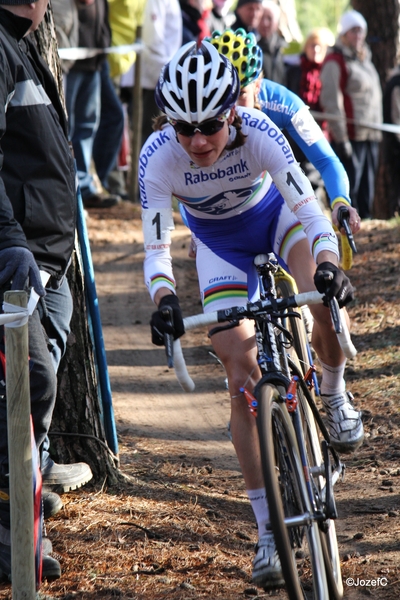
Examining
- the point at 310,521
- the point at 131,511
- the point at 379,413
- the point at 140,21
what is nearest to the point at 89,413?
the point at 131,511

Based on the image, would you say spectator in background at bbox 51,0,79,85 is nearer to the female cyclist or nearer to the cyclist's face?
the female cyclist

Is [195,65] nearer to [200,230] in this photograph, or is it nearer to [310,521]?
[200,230]

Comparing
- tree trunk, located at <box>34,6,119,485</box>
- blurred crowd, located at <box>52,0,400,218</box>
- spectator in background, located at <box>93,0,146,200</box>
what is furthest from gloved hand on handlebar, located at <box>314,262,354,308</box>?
spectator in background, located at <box>93,0,146,200</box>

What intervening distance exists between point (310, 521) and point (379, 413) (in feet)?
9.64

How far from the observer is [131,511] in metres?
4.35

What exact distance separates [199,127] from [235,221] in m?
0.84

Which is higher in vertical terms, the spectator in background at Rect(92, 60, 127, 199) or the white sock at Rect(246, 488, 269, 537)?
the spectator in background at Rect(92, 60, 127, 199)

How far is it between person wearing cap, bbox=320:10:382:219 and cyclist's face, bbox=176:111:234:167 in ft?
24.2

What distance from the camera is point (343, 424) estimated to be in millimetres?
4672

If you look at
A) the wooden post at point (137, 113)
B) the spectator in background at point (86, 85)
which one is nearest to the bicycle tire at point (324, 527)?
the spectator in background at point (86, 85)

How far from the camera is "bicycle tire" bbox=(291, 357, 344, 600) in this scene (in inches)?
129

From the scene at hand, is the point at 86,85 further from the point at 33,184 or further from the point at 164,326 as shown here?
the point at 164,326

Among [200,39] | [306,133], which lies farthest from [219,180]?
[200,39]

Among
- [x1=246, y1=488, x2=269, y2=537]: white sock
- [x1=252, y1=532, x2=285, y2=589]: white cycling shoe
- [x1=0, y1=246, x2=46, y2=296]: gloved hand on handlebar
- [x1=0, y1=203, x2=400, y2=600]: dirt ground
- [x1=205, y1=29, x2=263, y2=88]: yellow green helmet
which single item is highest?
[x1=205, y1=29, x2=263, y2=88]: yellow green helmet
